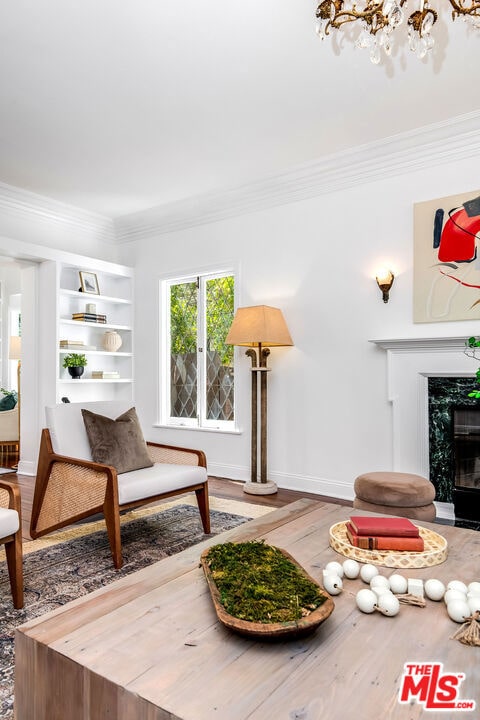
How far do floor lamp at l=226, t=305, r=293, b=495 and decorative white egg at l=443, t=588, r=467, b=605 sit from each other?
2.83m

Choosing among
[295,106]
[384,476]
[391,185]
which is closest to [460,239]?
[391,185]

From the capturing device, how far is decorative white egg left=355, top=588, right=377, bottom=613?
1213 millimetres

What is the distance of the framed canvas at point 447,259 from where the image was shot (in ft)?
11.2

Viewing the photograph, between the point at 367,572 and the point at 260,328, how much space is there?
2783 millimetres

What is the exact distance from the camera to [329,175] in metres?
4.09

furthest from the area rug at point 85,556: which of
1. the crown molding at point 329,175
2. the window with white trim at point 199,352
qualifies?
the crown molding at point 329,175

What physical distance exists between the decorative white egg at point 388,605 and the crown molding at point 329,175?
3319 millimetres

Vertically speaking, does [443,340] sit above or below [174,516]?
above

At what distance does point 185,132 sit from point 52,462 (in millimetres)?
2527

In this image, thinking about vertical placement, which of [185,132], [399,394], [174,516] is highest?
[185,132]

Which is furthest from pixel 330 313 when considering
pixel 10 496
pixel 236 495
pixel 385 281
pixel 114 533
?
pixel 10 496

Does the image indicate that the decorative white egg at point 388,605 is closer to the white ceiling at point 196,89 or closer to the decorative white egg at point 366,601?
the decorative white egg at point 366,601

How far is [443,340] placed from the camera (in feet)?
11.1

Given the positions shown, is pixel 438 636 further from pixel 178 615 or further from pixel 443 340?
pixel 443 340
